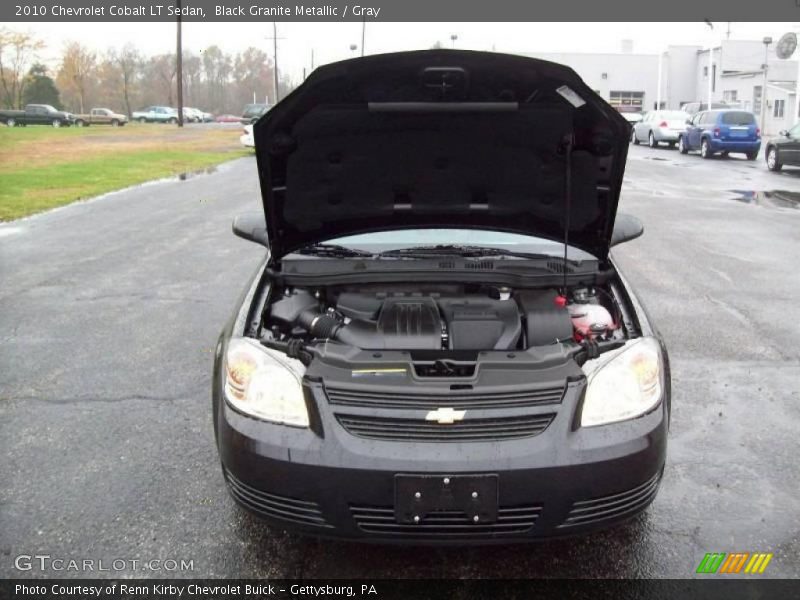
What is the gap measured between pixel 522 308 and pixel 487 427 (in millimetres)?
999

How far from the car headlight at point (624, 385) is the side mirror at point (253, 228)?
5.83ft

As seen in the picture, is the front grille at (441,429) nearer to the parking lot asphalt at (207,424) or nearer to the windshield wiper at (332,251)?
the parking lot asphalt at (207,424)

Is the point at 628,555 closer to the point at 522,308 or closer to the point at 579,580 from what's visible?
the point at 579,580

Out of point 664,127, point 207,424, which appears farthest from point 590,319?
point 664,127

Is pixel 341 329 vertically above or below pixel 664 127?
below

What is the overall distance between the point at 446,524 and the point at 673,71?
214 feet

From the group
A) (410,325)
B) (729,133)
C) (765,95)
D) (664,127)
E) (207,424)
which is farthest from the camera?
(765,95)

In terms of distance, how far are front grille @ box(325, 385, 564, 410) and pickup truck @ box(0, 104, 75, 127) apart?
178ft

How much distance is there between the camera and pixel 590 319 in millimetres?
3135

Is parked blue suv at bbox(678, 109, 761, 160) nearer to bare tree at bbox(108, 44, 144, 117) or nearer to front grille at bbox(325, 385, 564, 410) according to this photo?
front grille at bbox(325, 385, 564, 410)

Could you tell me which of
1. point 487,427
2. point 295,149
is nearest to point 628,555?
point 487,427

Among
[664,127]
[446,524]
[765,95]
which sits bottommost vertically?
[446,524]

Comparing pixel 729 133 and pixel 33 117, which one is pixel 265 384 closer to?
pixel 729 133

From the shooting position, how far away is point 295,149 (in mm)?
3102
